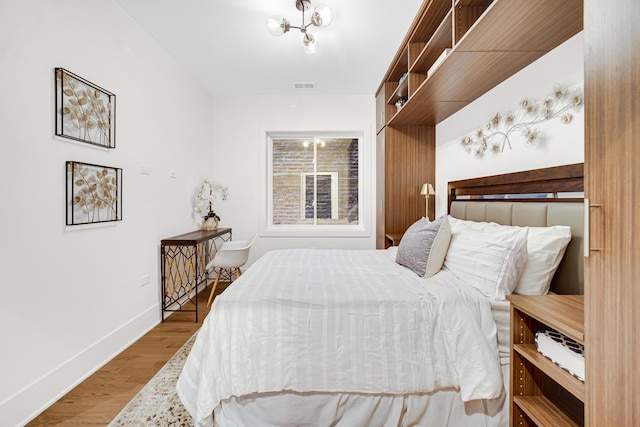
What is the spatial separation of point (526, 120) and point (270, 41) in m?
2.29

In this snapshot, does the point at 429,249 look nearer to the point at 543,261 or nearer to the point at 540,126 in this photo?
the point at 543,261

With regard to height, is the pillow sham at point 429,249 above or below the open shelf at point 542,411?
above

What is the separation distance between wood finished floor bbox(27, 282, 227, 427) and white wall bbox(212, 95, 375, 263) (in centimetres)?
193

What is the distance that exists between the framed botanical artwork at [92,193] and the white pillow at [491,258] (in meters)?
2.47

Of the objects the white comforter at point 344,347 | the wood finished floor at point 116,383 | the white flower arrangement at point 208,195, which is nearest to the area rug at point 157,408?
the wood finished floor at point 116,383

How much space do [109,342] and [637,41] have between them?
315cm

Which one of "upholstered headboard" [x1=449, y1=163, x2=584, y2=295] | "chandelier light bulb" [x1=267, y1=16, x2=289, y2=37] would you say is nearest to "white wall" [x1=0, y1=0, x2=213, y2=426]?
"chandelier light bulb" [x1=267, y1=16, x2=289, y2=37]

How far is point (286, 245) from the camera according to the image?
4430 millimetres

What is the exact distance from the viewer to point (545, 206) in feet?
5.71

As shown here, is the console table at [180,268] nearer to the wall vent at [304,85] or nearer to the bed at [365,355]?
the bed at [365,355]

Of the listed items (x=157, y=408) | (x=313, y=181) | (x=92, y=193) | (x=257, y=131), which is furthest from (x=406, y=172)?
(x=157, y=408)

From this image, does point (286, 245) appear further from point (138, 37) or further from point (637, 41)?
point (637, 41)

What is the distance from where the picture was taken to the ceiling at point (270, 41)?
93.9 inches

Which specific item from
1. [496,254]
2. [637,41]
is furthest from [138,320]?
[637,41]
